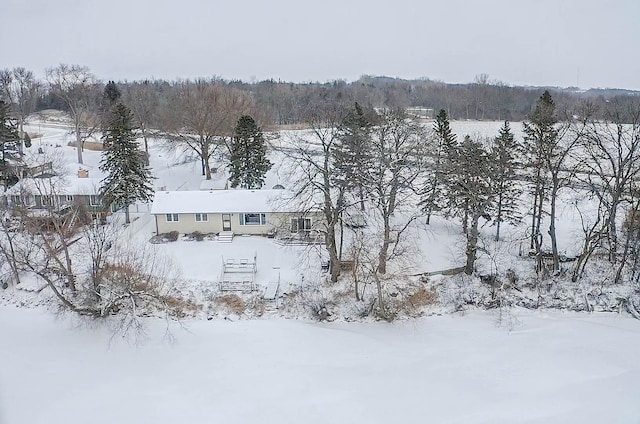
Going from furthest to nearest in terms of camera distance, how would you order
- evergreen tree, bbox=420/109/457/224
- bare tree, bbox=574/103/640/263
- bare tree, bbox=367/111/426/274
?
1. evergreen tree, bbox=420/109/457/224
2. bare tree, bbox=367/111/426/274
3. bare tree, bbox=574/103/640/263

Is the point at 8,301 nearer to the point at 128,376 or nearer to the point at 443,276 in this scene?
the point at 128,376

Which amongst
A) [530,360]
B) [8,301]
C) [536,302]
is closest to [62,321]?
[8,301]

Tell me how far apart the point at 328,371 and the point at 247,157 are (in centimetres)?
1183

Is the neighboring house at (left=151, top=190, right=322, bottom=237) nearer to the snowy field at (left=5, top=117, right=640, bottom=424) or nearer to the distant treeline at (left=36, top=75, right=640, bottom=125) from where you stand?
the snowy field at (left=5, top=117, right=640, bottom=424)

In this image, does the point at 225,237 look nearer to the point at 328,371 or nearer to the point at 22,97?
the point at 328,371

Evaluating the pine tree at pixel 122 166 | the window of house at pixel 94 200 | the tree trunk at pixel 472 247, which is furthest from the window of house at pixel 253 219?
the tree trunk at pixel 472 247

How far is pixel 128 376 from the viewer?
34.2 ft

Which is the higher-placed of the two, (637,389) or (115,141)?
(115,141)

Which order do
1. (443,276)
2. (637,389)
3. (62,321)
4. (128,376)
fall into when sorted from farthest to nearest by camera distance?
(443,276) → (62,321) → (128,376) → (637,389)

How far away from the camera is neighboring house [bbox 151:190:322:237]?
17.2m

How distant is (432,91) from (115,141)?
5022 cm

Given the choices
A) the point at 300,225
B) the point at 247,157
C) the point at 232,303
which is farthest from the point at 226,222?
the point at 232,303

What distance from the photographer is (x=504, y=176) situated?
15750 mm

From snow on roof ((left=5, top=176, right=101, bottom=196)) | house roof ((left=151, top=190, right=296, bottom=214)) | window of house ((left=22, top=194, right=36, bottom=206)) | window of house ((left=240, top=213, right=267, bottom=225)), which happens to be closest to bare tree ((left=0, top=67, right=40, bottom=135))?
snow on roof ((left=5, top=176, right=101, bottom=196))
